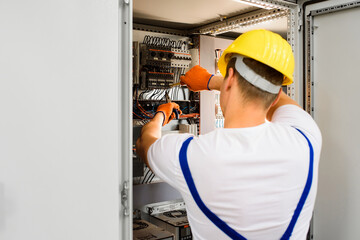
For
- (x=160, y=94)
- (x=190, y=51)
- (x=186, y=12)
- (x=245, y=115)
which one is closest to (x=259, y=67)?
(x=245, y=115)

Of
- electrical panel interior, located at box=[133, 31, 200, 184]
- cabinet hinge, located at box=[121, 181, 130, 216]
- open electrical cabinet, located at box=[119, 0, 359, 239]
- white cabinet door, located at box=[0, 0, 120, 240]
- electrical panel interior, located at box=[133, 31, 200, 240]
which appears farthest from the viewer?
electrical panel interior, located at box=[133, 31, 200, 184]

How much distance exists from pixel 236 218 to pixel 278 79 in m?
0.52

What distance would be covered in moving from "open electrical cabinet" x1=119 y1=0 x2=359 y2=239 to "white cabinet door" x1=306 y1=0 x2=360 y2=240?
0.05ft

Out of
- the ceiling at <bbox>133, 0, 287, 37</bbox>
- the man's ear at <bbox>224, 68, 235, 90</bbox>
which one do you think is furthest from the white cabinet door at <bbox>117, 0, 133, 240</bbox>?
the ceiling at <bbox>133, 0, 287, 37</bbox>

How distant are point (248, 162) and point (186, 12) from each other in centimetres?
155

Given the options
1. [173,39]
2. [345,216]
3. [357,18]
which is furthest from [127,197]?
[173,39]

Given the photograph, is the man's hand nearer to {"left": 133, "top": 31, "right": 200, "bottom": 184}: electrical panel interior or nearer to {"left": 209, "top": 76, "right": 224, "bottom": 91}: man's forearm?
{"left": 209, "top": 76, "right": 224, "bottom": 91}: man's forearm

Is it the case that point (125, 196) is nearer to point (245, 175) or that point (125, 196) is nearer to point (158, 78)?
point (245, 175)

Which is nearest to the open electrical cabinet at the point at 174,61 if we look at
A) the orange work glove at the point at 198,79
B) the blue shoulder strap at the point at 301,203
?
the orange work glove at the point at 198,79

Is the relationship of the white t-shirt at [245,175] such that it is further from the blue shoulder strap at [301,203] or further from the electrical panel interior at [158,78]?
the electrical panel interior at [158,78]

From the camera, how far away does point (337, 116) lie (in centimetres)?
199

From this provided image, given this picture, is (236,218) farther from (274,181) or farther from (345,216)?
(345,216)

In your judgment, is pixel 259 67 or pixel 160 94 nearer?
pixel 259 67

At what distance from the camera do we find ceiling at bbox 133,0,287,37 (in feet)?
7.04
